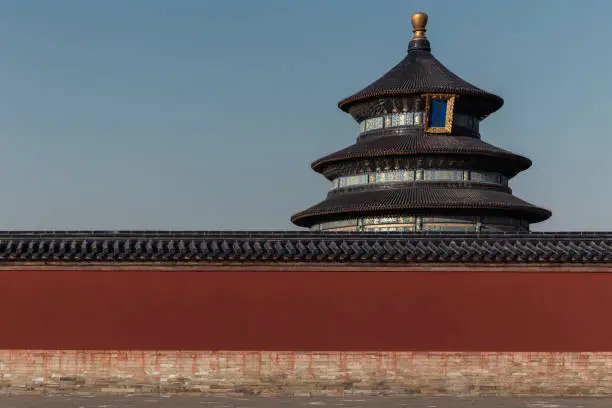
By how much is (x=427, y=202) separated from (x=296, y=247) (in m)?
8.70

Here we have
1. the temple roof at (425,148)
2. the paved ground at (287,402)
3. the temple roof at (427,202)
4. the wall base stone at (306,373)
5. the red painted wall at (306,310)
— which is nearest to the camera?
the paved ground at (287,402)

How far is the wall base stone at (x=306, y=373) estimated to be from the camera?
65.2 ft

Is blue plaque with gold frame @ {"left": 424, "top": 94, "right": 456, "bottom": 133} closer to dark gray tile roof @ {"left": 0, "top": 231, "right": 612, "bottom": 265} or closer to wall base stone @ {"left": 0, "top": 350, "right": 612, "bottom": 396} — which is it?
dark gray tile roof @ {"left": 0, "top": 231, "right": 612, "bottom": 265}

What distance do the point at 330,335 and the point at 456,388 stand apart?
3.15 metres

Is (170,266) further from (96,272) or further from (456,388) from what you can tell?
(456,388)

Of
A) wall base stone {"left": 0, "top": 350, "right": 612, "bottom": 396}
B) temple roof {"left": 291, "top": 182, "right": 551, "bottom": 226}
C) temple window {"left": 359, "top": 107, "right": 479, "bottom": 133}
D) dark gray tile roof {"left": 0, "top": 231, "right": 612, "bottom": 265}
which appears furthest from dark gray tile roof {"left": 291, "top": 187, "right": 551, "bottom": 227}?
wall base stone {"left": 0, "top": 350, "right": 612, "bottom": 396}

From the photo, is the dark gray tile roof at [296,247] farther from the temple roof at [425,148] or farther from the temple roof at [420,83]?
the temple roof at [420,83]

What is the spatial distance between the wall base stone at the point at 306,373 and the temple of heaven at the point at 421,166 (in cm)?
851

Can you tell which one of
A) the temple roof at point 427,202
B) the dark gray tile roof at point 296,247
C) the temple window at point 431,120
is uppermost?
the temple window at point 431,120

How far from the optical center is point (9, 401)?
18344mm

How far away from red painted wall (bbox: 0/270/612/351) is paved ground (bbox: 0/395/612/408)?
4.22ft

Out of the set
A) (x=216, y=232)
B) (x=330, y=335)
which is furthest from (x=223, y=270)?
(x=330, y=335)

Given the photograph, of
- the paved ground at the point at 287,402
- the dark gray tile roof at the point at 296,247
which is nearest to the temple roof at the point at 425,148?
the dark gray tile roof at the point at 296,247

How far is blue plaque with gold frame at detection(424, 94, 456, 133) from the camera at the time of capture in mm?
30031
